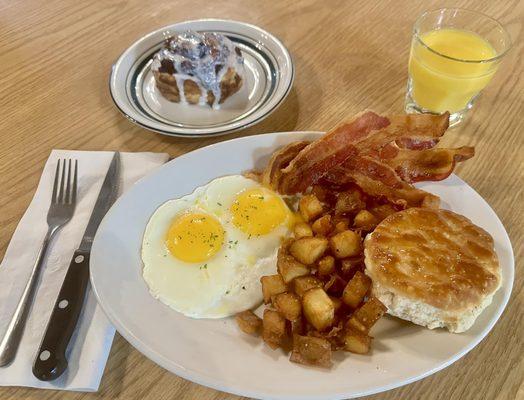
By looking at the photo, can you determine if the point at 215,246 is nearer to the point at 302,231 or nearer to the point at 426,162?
the point at 302,231

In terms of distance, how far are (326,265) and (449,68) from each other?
3.46 ft

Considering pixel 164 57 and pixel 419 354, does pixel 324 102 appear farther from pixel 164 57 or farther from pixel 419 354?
pixel 419 354

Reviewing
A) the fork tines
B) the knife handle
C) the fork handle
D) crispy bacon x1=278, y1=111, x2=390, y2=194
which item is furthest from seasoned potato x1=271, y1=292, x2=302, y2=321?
the fork tines

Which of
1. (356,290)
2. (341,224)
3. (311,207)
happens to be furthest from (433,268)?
(311,207)

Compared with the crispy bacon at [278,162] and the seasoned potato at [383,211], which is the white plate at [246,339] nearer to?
the seasoned potato at [383,211]

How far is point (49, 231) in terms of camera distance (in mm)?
1614

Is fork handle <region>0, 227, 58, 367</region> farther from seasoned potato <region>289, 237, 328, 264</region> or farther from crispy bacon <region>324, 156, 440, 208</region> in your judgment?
crispy bacon <region>324, 156, 440, 208</region>

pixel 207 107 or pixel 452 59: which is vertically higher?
pixel 452 59

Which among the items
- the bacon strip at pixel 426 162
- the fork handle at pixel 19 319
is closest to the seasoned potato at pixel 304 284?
the bacon strip at pixel 426 162

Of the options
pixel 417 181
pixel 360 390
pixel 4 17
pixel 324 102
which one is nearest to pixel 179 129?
pixel 324 102

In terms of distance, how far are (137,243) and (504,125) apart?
1.65m

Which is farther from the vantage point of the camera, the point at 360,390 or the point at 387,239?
the point at 387,239

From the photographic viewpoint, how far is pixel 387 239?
1323 millimetres

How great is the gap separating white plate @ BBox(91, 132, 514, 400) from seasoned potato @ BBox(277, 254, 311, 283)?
0.69ft
